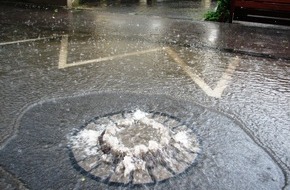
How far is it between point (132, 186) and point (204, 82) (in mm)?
2352

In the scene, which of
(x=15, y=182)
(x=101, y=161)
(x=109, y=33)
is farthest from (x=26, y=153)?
(x=109, y=33)

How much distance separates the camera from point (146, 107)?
3.40 meters

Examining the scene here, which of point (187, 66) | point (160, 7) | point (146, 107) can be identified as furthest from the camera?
point (160, 7)

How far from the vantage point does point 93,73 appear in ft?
14.6

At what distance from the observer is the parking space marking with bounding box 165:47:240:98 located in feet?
12.8

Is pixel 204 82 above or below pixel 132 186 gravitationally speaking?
above

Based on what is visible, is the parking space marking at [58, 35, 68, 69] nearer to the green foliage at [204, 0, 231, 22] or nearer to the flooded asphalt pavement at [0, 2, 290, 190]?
the flooded asphalt pavement at [0, 2, 290, 190]

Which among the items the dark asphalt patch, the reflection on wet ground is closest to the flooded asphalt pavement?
the dark asphalt patch

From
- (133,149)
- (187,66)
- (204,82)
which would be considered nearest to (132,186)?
(133,149)

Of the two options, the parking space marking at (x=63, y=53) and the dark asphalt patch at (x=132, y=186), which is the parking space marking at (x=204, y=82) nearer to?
the dark asphalt patch at (x=132, y=186)

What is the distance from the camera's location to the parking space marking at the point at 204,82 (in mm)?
3895

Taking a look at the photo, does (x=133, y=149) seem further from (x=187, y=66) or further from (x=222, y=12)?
(x=222, y=12)

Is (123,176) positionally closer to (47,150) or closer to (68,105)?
(47,150)

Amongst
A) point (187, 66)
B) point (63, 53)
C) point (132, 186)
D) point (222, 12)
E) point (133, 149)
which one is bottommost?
point (132, 186)
